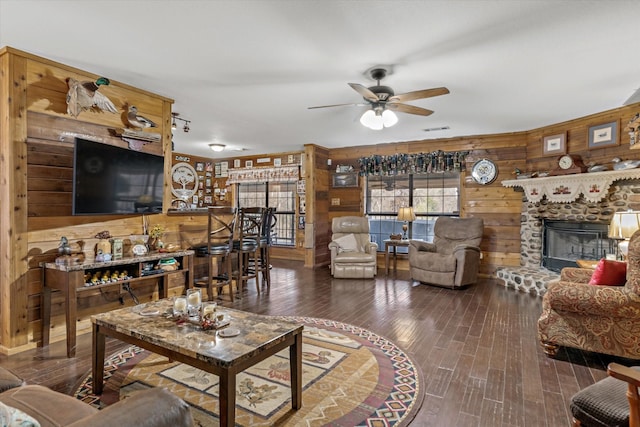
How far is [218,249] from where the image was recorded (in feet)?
14.3

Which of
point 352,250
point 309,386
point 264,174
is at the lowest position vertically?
point 309,386

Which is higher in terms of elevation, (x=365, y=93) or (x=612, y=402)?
(x=365, y=93)

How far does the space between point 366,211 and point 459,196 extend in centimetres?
184

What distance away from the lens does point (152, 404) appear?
3.35 ft

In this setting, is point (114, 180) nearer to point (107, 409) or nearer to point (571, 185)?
point (107, 409)

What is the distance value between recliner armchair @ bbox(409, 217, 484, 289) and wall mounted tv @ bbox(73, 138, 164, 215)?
3.89 metres

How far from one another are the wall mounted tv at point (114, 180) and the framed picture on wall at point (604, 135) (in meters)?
5.73

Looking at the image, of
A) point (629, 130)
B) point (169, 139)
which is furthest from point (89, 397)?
point (629, 130)

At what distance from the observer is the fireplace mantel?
4479 millimetres

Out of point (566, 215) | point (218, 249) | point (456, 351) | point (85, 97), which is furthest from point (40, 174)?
point (566, 215)

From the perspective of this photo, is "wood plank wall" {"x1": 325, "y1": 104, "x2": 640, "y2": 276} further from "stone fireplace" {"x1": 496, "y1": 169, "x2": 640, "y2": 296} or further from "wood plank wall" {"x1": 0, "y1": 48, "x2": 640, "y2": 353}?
"wood plank wall" {"x1": 0, "y1": 48, "x2": 640, "y2": 353}

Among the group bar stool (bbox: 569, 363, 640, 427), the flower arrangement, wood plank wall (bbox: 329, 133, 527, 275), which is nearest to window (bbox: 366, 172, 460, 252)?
wood plank wall (bbox: 329, 133, 527, 275)

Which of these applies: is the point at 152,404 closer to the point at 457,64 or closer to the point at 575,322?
the point at 575,322

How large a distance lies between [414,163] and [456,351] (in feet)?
13.7
